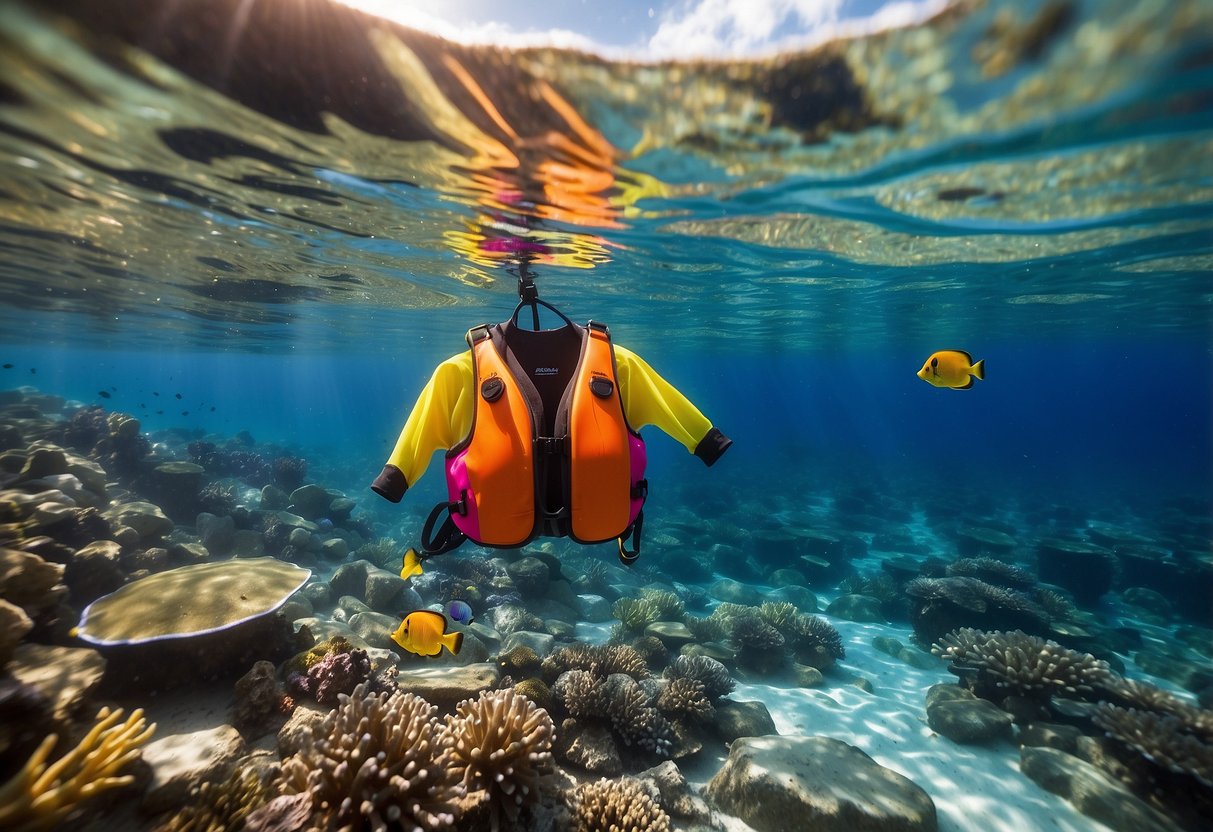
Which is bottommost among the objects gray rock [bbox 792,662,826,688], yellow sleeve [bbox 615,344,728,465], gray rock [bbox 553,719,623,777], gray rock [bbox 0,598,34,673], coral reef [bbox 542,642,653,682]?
gray rock [bbox 792,662,826,688]

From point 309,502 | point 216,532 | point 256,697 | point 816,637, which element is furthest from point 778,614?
point 309,502

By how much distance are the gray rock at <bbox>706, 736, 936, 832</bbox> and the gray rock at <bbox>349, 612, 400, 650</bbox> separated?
200 inches

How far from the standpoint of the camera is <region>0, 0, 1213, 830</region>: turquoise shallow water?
5852 mm

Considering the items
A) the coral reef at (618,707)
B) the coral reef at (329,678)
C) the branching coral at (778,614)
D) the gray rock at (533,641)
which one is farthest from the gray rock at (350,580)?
the branching coral at (778,614)

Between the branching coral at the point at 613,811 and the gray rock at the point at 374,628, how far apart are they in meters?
4.60

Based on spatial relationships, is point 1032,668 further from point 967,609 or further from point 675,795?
point 675,795

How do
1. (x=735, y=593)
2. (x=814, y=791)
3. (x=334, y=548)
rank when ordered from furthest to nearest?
(x=735, y=593) → (x=334, y=548) → (x=814, y=791)

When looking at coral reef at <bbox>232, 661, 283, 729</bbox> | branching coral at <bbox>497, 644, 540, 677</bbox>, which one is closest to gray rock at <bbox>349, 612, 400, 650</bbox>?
branching coral at <bbox>497, 644, 540, 677</bbox>

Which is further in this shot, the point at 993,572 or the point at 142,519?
the point at 993,572

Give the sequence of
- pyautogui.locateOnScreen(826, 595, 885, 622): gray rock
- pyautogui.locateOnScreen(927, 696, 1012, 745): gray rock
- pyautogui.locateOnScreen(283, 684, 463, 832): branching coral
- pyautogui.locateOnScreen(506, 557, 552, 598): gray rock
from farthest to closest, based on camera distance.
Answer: pyautogui.locateOnScreen(826, 595, 885, 622): gray rock, pyautogui.locateOnScreen(506, 557, 552, 598): gray rock, pyautogui.locateOnScreen(927, 696, 1012, 745): gray rock, pyautogui.locateOnScreen(283, 684, 463, 832): branching coral

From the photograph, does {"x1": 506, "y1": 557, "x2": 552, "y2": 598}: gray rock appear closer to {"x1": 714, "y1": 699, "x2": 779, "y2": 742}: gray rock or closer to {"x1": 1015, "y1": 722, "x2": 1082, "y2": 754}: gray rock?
{"x1": 714, "y1": 699, "x2": 779, "y2": 742}: gray rock

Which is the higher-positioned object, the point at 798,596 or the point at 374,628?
the point at 374,628

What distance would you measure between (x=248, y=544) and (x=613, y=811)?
1283 centimetres

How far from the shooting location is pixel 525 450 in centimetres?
311
